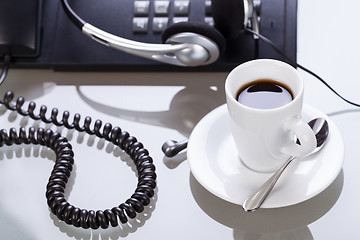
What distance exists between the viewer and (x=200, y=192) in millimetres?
775

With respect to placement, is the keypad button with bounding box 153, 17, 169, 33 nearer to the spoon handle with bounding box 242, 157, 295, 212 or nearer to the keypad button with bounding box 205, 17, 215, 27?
the keypad button with bounding box 205, 17, 215, 27

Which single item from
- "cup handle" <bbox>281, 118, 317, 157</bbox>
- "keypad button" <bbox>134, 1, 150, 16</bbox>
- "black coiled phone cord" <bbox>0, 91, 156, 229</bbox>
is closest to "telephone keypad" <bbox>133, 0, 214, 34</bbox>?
"keypad button" <bbox>134, 1, 150, 16</bbox>

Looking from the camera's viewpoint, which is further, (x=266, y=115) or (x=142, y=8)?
(x=142, y=8)

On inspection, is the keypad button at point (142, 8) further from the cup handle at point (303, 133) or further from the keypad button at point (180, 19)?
the cup handle at point (303, 133)

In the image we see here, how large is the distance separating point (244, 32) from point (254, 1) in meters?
0.05

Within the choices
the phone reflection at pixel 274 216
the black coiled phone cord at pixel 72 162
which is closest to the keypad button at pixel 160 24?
the black coiled phone cord at pixel 72 162

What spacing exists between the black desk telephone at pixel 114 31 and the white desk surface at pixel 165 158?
0.02 m

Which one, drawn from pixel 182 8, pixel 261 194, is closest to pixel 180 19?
pixel 182 8

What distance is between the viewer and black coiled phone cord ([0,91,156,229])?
0.75 meters

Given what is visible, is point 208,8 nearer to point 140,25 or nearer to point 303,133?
point 140,25

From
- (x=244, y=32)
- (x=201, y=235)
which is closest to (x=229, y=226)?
(x=201, y=235)

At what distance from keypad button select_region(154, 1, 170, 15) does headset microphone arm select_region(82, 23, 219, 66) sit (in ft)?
0.28

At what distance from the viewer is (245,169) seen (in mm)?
750

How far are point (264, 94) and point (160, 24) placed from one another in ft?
0.81
